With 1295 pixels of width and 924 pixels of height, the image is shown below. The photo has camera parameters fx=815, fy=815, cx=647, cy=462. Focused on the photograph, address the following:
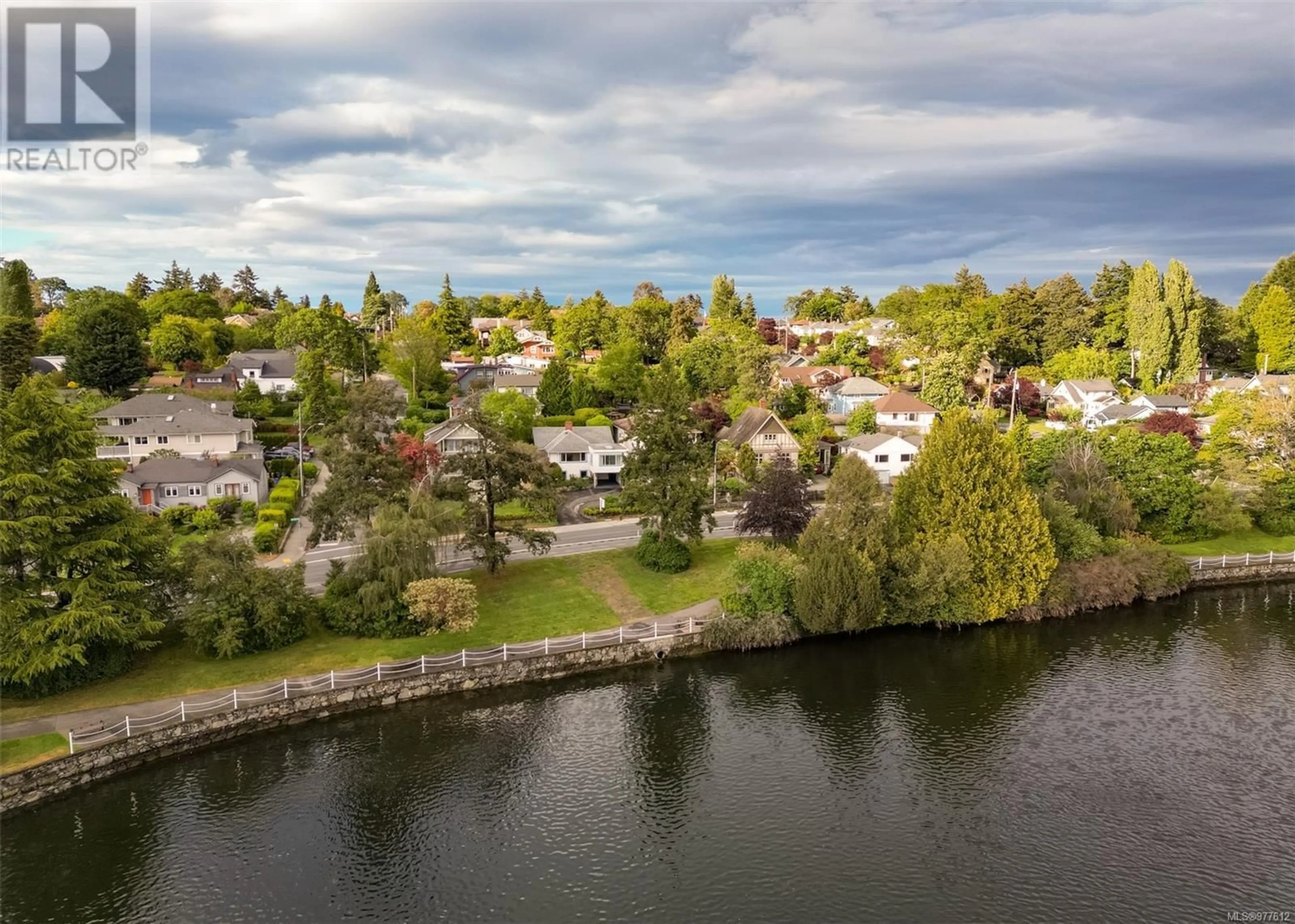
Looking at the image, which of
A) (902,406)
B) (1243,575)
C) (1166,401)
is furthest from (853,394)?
(1243,575)

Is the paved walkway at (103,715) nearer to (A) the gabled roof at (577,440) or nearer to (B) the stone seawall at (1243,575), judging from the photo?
(A) the gabled roof at (577,440)

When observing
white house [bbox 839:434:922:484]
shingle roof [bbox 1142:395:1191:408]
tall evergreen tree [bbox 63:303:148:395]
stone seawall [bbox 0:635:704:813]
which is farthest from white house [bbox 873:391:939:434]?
tall evergreen tree [bbox 63:303:148:395]

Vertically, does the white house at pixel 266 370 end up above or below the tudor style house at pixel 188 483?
above

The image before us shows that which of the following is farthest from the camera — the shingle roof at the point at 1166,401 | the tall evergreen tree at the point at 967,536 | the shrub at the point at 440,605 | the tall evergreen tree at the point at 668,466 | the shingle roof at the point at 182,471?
the shingle roof at the point at 1166,401

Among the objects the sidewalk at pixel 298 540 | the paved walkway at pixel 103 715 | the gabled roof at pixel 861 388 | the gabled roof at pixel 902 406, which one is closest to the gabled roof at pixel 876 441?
the gabled roof at pixel 902 406

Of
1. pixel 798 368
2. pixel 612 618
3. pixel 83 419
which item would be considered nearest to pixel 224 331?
pixel 798 368

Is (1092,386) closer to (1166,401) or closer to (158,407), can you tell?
(1166,401)

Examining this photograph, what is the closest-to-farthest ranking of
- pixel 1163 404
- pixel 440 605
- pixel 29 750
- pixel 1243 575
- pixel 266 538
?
pixel 29 750 → pixel 440 605 → pixel 266 538 → pixel 1243 575 → pixel 1163 404
